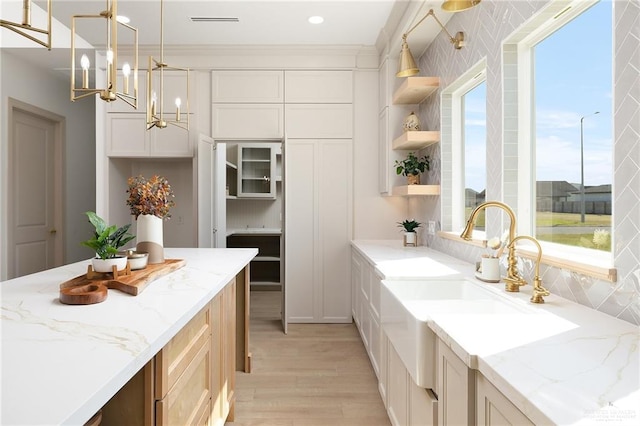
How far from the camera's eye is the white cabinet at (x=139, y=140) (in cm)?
416

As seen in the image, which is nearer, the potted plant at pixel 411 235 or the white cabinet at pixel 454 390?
the white cabinet at pixel 454 390

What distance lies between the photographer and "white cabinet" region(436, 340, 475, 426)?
1077 mm

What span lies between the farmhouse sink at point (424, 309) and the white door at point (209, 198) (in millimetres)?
2381

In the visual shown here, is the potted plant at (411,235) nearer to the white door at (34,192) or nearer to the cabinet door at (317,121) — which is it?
the cabinet door at (317,121)

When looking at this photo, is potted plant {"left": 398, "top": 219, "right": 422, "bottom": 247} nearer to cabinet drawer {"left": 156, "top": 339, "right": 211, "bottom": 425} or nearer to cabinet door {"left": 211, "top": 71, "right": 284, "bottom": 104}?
cabinet door {"left": 211, "top": 71, "right": 284, "bottom": 104}

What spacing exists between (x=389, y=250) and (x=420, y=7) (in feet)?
6.02

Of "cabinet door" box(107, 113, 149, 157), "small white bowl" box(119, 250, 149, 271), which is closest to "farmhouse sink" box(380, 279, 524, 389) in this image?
"small white bowl" box(119, 250, 149, 271)

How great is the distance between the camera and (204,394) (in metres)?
1.69

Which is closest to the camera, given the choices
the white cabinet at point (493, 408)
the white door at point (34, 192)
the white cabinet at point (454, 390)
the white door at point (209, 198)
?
the white cabinet at point (493, 408)

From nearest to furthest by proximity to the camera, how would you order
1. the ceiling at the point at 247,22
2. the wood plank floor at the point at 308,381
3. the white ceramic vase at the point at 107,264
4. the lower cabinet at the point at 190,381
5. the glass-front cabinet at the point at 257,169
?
the lower cabinet at the point at 190,381 < the white ceramic vase at the point at 107,264 < the wood plank floor at the point at 308,381 < the ceiling at the point at 247,22 < the glass-front cabinet at the point at 257,169

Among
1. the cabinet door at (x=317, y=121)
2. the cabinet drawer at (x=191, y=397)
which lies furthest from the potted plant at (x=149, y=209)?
the cabinet door at (x=317, y=121)

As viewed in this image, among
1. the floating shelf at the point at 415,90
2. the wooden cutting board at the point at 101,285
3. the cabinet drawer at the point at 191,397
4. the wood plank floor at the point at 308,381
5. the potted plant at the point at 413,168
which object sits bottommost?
the wood plank floor at the point at 308,381

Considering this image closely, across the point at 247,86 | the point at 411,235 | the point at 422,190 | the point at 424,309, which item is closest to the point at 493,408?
the point at 424,309

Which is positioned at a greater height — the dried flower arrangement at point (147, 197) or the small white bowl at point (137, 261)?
the dried flower arrangement at point (147, 197)
